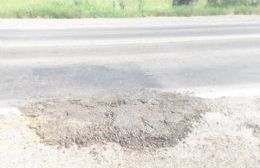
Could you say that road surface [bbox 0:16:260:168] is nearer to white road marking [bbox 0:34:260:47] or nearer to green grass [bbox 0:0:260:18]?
white road marking [bbox 0:34:260:47]

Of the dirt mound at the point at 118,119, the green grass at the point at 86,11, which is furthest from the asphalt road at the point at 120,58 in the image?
the green grass at the point at 86,11

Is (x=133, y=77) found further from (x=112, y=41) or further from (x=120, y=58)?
(x=112, y=41)

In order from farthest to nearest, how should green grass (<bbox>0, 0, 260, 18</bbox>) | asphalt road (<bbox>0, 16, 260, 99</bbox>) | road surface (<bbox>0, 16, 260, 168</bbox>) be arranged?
green grass (<bbox>0, 0, 260, 18</bbox>)
asphalt road (<bbox>0, 16, 260, 99</bbox>)
road surface (<bbox>0, 16, 260, 168</bbox>)

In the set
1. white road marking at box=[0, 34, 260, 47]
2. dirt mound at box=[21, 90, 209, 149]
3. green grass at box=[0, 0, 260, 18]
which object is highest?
dirt mound at box=[21, 90, 209, 149]

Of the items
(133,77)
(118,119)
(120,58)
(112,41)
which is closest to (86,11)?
(112,41)

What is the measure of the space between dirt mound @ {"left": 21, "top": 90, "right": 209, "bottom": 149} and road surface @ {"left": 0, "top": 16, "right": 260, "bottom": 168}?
86mm

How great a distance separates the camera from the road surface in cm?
542

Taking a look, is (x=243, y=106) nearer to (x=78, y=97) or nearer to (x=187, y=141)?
(x=187, y=141)

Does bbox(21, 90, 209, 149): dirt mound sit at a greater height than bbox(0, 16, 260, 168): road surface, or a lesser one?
greater

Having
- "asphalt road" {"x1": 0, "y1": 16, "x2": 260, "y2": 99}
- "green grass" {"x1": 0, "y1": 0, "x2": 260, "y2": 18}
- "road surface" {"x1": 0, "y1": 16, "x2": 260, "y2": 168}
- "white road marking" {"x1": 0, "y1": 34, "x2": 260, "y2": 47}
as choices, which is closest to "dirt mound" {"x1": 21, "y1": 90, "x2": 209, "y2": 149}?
"road surface" {"x1": 0, "y1": 16, "x2": 260, "y2": 168}

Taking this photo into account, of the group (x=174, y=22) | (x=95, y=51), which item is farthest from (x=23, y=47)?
(x=174, y=22)

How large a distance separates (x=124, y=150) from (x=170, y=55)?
4.72 metres

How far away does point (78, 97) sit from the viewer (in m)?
6.94

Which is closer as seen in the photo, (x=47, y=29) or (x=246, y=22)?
(x=47, y=29)
